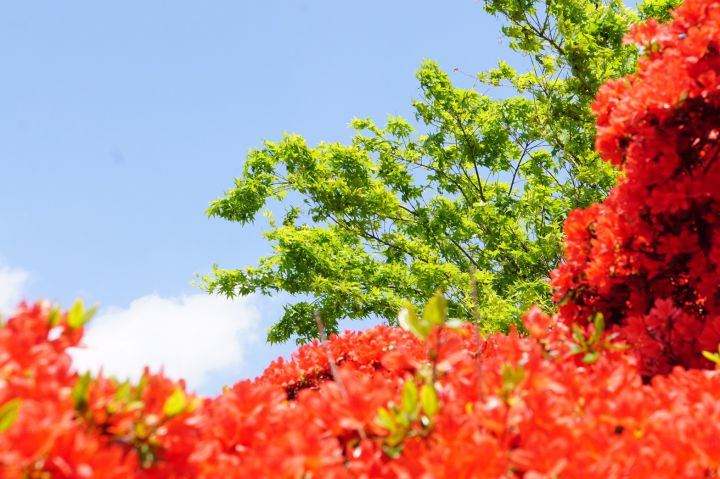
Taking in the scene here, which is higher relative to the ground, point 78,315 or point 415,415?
point 78,315

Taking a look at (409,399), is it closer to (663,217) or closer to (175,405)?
(175,405)

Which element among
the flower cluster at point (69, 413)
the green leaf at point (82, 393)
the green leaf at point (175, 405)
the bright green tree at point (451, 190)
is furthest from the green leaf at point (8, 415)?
the bright green tree at point (451, 190)

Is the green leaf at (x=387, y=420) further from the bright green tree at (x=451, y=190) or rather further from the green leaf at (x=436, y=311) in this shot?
the bright green tree at (x=451, y=190)

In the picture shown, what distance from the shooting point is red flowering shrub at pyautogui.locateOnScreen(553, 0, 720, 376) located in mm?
3330

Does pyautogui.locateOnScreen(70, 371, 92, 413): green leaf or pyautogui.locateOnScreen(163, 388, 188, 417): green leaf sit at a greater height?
pyautogui.locateOnScreen(70, 371, 92, 413): green leaf

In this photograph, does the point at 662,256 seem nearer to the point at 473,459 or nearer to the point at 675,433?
the point at 675,433

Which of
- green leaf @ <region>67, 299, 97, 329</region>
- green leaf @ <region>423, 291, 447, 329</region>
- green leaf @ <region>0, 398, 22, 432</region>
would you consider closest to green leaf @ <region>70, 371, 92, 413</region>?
green leaf @ <region>0, 398, 22, 432</region>

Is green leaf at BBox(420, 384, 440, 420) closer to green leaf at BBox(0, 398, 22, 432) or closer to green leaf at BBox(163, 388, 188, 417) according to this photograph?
green leaf at BBox(163, 388, 188, 417)

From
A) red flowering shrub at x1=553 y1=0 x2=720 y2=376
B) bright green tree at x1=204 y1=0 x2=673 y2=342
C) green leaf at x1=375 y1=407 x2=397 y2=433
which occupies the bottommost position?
green leaf at x1=375 y1=407 x2=397 y2=433

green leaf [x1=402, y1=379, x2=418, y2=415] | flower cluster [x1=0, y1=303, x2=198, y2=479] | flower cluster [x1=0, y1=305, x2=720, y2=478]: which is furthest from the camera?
green leaf [x1=402, y1=379, x2=418, y2=415]

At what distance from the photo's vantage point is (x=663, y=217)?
369 cm

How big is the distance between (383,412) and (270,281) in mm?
12551

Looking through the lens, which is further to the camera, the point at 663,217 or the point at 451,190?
the point at 451,190

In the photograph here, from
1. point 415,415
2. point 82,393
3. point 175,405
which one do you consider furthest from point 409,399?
point 82,393
